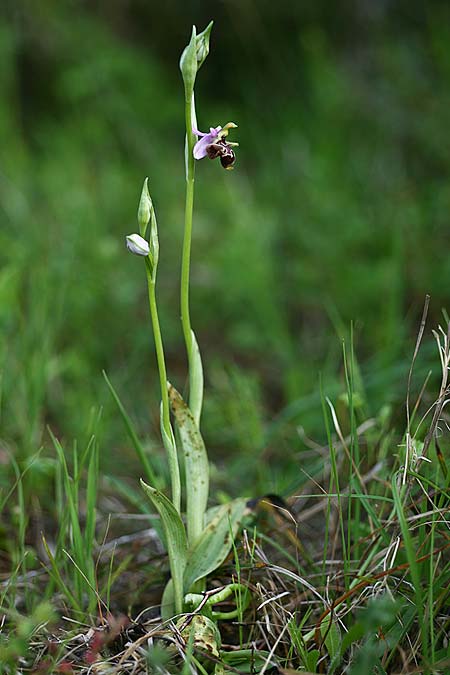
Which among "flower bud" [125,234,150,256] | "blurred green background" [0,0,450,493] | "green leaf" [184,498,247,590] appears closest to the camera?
"flower bud" [125,234,150,256]

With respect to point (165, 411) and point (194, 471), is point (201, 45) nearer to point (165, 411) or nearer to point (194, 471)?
point (165, 411)

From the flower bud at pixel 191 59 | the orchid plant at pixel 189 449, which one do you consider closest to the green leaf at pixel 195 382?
the orchid plant at pixel 189 449

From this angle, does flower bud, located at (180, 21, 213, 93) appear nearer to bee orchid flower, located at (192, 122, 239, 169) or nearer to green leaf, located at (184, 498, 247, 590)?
bee orchid flower, located at (192, 122, 239, 169)

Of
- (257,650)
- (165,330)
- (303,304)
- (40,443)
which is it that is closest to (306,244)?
(303,304)

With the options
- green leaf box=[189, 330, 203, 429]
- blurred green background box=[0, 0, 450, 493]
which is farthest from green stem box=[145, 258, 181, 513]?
blurred green background box=[0, 0, 450, 493]

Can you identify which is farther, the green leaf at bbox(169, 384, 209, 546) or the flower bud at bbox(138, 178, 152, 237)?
the green leaf at bbox(169, 384, 209, 546)
